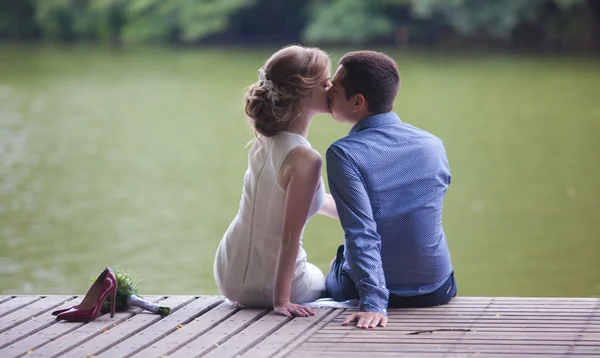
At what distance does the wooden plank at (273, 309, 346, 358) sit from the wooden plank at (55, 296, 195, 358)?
0.50 m

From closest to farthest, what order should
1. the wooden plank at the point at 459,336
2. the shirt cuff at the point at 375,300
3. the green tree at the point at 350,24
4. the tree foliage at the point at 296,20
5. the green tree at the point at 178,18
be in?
1. the wooden plank at the point at 459,336
2. the shirt cuff at the point at 375,300
3. the tree foliage at the point at 296,20
4. the green tree at the point at 350,24
5. the green tree at the point at 178,18

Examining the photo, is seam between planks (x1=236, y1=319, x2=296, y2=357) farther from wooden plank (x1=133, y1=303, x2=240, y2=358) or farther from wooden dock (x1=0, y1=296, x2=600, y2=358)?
wooden plank (x1=133, y1=303, x2=240, y2=358)

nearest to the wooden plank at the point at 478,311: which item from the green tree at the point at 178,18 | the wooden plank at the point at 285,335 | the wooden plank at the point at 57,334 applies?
the wooden plank at the point at 285,335

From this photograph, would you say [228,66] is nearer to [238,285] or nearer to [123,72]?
[123,72]

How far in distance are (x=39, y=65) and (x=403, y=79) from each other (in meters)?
8.18

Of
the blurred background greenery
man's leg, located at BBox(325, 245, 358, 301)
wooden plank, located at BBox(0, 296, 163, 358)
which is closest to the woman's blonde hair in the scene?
man's leg, located at BBox(325, 245, 358, 301)

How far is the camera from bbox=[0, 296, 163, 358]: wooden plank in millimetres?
2838

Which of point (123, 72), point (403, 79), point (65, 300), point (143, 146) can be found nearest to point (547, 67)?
point (403, 79)

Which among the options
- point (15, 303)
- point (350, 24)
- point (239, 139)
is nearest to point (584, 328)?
point (15, 303)

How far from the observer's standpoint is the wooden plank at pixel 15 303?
3.26 meters

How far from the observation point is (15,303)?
337cm

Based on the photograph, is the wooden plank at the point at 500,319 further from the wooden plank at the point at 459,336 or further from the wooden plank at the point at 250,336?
the wooden plank at the point at 250,336

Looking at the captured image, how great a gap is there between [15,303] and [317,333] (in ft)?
3.72

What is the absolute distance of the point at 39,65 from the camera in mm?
20734
